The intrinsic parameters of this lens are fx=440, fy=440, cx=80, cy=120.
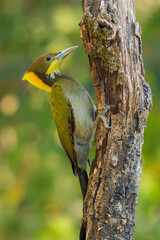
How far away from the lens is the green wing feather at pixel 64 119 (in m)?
4.75

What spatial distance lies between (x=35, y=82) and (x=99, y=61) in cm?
174

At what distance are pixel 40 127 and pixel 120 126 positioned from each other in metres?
4.55

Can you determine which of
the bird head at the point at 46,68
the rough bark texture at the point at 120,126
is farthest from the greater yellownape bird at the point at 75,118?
the rough bark texture at the point at 120,126

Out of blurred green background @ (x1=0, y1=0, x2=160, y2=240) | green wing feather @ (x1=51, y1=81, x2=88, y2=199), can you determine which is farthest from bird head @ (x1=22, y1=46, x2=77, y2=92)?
blurred green background @ (x1=0, y1=0, x2=160, y2=240)

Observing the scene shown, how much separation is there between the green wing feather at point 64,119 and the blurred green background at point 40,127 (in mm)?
2105

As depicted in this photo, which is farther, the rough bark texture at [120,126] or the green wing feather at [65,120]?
the green wing feather at [65,120]

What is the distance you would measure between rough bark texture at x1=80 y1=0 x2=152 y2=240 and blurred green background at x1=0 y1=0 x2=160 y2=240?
3.02m

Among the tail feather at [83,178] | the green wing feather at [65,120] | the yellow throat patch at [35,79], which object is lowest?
the tail feather at [83,178]

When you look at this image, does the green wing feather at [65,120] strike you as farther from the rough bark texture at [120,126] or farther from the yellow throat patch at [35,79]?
the rough bark texture at [120,126]

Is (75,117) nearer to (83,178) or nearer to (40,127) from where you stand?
(83,178)

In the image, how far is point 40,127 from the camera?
8.19 metres

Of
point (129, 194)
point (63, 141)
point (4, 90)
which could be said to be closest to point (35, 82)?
point (63, 141)

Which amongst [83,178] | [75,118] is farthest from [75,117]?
[83,178]

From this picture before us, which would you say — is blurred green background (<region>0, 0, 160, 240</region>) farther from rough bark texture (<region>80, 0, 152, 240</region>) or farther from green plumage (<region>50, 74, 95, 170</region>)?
rough bark texture (<region>80, 0, 152, 240</region>)
